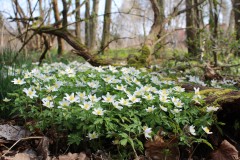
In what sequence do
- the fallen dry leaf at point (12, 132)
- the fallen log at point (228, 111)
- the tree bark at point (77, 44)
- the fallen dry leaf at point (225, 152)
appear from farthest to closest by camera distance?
the tree bark at point (77, 44) < the fallen log at point (228, 111) < the fallen dry leaf at point (12, 132) < the fallen dry leaf at point (225, 152)

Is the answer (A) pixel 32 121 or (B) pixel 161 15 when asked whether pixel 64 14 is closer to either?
(B) pixel 161 15

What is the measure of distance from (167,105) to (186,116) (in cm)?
17

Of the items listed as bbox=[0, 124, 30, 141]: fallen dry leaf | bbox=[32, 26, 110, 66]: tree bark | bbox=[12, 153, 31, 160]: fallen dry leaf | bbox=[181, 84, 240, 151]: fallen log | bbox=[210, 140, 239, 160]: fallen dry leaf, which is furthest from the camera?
bbox=[32, 26, 110, 66]: tree bark

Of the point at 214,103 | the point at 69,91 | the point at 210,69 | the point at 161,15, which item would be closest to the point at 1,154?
the point at 69,91

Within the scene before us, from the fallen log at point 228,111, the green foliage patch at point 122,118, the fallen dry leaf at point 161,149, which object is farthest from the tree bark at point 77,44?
the fallen dry leaf at point 161,149

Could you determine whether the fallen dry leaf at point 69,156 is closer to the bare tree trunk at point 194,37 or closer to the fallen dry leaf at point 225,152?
the fallen dry leaf at point 225,152

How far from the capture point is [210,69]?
4.04 meters

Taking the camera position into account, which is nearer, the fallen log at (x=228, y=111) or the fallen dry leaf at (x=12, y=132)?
the fallen dry leaf at (x=12, y=132)

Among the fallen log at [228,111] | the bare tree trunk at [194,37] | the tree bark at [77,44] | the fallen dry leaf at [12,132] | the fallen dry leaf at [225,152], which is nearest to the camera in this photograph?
the fallen dry leaf at [225,152]

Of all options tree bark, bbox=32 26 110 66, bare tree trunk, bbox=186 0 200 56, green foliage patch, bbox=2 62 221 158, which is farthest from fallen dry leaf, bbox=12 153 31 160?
bare tree trunk, bbox=186 0 200 56

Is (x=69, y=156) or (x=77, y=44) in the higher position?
(x=77, y=44)

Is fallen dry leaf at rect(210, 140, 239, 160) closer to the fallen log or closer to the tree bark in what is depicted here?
the fallen log

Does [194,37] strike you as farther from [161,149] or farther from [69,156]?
[69,156]

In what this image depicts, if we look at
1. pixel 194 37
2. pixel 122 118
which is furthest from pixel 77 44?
pixel 122 118
